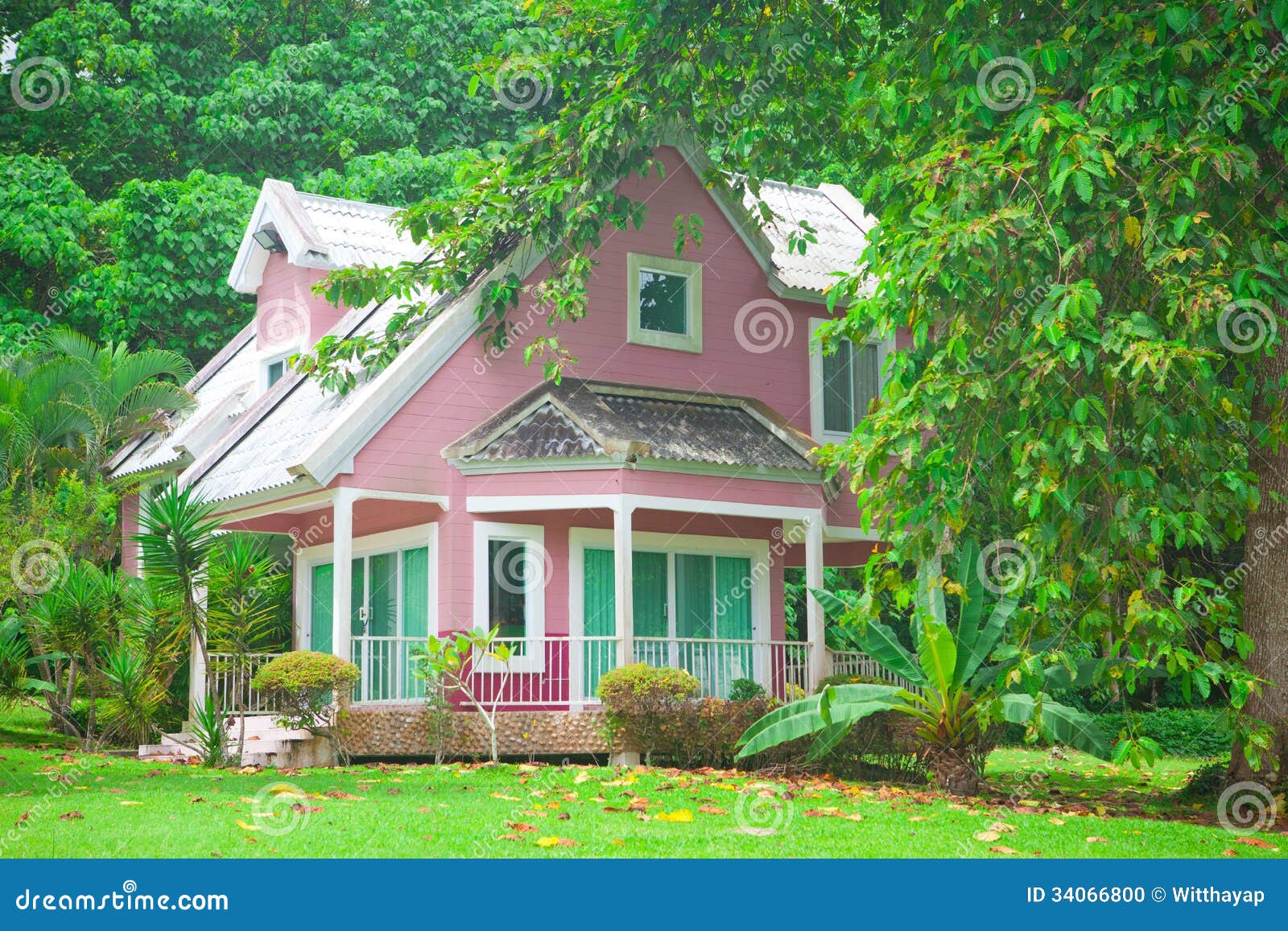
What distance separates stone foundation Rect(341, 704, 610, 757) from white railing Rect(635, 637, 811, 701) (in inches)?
55.9

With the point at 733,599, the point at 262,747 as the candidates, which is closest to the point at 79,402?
the point at 262,747

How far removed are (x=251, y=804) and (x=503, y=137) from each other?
27.8m

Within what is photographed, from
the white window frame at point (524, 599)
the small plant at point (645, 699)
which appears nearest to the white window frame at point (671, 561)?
the white window frame at point (524, 599)

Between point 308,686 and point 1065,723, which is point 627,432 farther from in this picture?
point 1065,723

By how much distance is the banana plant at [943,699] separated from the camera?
45.6ft

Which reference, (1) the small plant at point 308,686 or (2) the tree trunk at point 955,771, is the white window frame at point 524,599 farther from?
(2) the tree trunk at point 955,771

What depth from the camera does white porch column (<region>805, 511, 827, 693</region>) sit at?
18641 millimetres

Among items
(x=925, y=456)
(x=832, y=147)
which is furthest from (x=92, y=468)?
(x=925, y=456)

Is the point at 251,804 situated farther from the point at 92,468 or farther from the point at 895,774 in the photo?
the point at 92,468

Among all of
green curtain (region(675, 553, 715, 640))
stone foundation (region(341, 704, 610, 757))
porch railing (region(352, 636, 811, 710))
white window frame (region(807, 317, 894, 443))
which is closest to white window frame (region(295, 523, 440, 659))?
porch railing (region(352, 636, 811, 710))

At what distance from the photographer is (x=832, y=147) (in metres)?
19.5

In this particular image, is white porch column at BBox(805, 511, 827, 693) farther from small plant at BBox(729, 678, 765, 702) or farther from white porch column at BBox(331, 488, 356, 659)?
white porch column at BBox(331, 488, 356, 659)

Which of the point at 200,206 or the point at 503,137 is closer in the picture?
the point at 200,206

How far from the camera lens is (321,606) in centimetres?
2075
